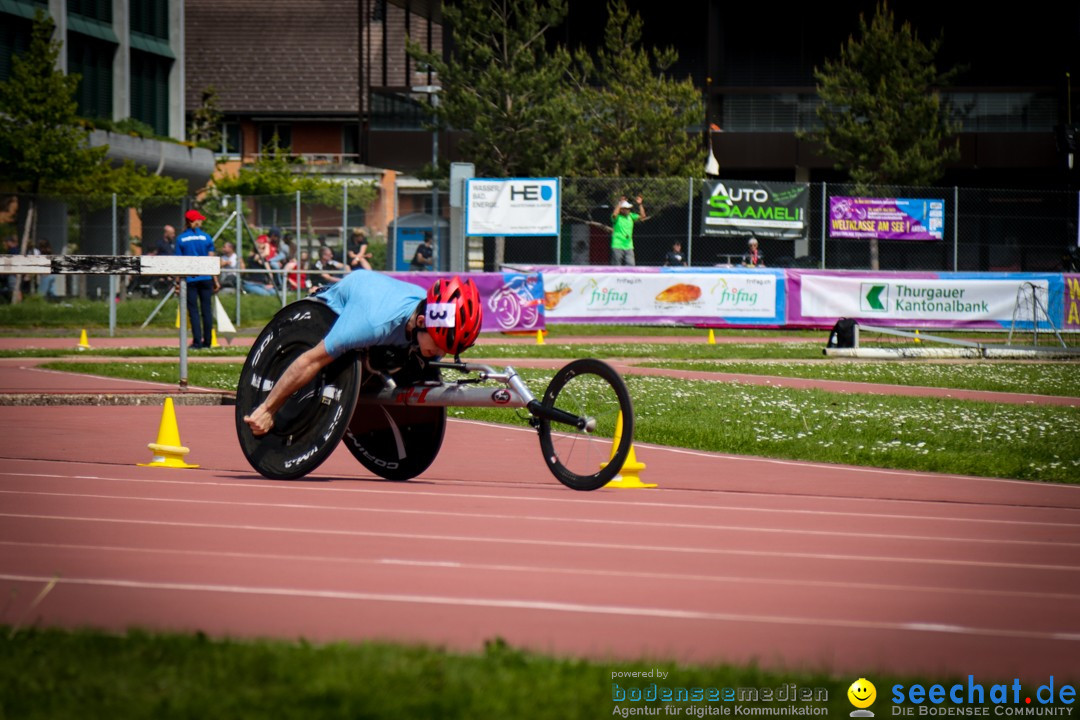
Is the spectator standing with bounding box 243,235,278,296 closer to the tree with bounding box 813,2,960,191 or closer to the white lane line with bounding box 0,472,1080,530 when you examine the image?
the tree with bounding box 813,2,960,191

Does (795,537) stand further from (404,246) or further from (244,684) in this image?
(404,246)

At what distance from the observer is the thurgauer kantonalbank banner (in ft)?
110

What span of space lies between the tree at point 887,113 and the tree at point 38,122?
854 inches

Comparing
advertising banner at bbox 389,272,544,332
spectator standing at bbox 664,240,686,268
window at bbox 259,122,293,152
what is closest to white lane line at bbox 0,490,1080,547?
advertising banner at bbox 389,272,544,332

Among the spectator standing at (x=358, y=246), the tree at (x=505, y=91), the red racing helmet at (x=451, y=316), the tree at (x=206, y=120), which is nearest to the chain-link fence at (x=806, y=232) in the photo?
the spectator standing at (x=358, y=246)

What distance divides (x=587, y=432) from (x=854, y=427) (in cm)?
523

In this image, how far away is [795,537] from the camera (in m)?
7.68

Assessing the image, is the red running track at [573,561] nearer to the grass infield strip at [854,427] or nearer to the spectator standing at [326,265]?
the grass infield strip at [854,427]

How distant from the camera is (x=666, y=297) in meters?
31.8

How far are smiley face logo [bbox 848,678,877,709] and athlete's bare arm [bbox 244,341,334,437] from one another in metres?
4.91

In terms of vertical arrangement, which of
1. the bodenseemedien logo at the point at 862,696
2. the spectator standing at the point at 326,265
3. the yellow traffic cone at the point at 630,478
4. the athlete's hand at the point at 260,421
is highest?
the spectator standing at the point at 326,265

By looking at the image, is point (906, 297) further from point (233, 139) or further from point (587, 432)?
point (233, 139)

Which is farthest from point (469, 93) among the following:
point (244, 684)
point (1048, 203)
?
point (244, 684)

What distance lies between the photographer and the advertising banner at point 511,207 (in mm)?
30922
